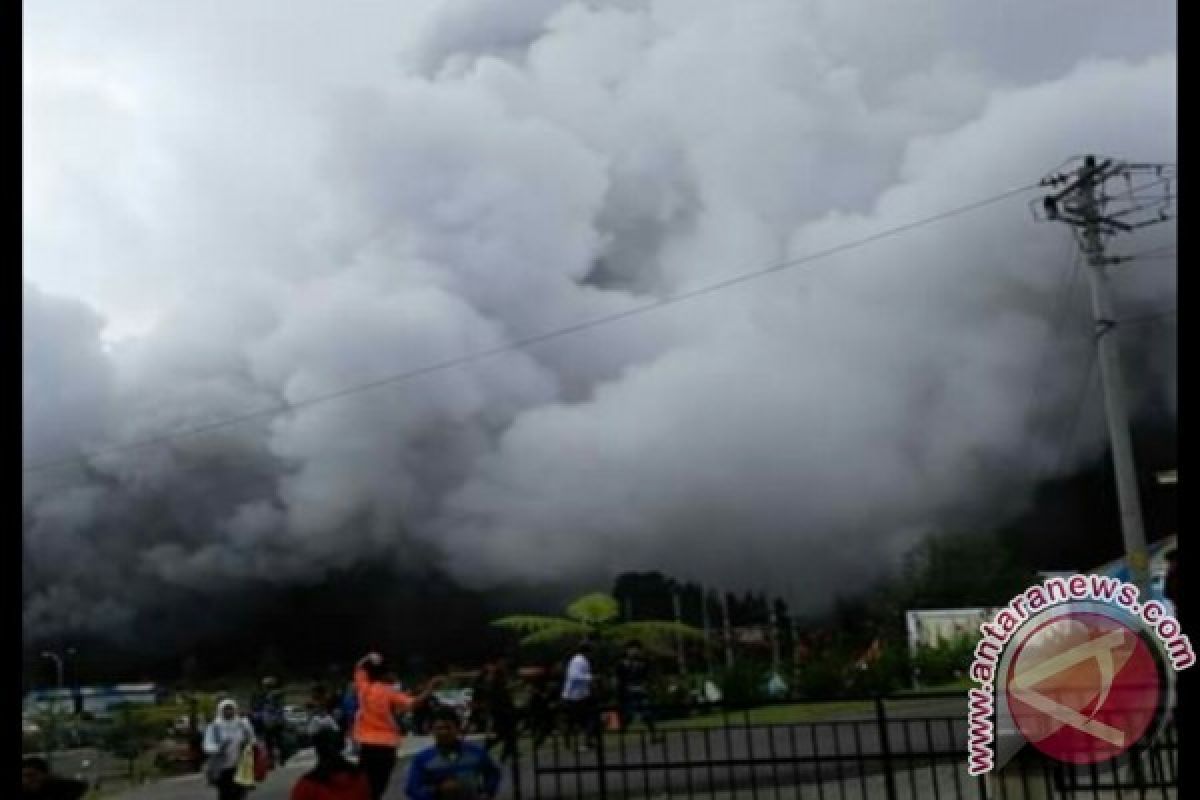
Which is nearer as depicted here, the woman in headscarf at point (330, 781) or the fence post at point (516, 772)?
the woman in headscarf at point (330, 781)

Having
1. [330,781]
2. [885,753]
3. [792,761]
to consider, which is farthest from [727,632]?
[330,781]

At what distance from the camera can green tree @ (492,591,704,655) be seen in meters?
6.91

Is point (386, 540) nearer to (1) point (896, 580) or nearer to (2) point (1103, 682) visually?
(1) point (896, 580)

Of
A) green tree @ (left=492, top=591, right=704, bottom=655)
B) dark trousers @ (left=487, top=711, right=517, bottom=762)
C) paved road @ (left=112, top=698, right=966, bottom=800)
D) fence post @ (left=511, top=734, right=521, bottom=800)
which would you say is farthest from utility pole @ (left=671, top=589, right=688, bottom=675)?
fence post @ (left=511, top=734, right=521, bottom=800)

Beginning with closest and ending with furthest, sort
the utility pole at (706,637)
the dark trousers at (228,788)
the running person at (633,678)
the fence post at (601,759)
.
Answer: the fence post at (601,759) < the dark trousers at (228,788) < the running person at (633,678) < the utility pole at (706,637)

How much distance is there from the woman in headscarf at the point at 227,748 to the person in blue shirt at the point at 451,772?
4.18ft

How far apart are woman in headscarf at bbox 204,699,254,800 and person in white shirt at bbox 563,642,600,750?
1.57 meters

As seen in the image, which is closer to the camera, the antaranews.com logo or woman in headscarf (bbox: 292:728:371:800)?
the antaranews.com logo

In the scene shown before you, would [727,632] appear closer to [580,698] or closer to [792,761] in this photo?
[580,698]

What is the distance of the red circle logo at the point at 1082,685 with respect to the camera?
4.32 metres

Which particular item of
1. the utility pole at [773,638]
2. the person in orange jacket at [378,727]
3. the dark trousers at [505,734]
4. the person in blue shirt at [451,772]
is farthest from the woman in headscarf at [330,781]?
the utility pole at [773,638]

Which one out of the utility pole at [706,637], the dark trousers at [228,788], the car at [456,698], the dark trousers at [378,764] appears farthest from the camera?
the utility pole at [706,637]

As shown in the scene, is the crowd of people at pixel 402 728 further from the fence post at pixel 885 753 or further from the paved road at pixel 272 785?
the fence post at pixel 885 753

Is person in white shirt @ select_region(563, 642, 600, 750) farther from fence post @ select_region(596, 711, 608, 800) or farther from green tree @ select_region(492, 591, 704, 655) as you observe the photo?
green tree @ select_region(492, 591, 704, 655)
